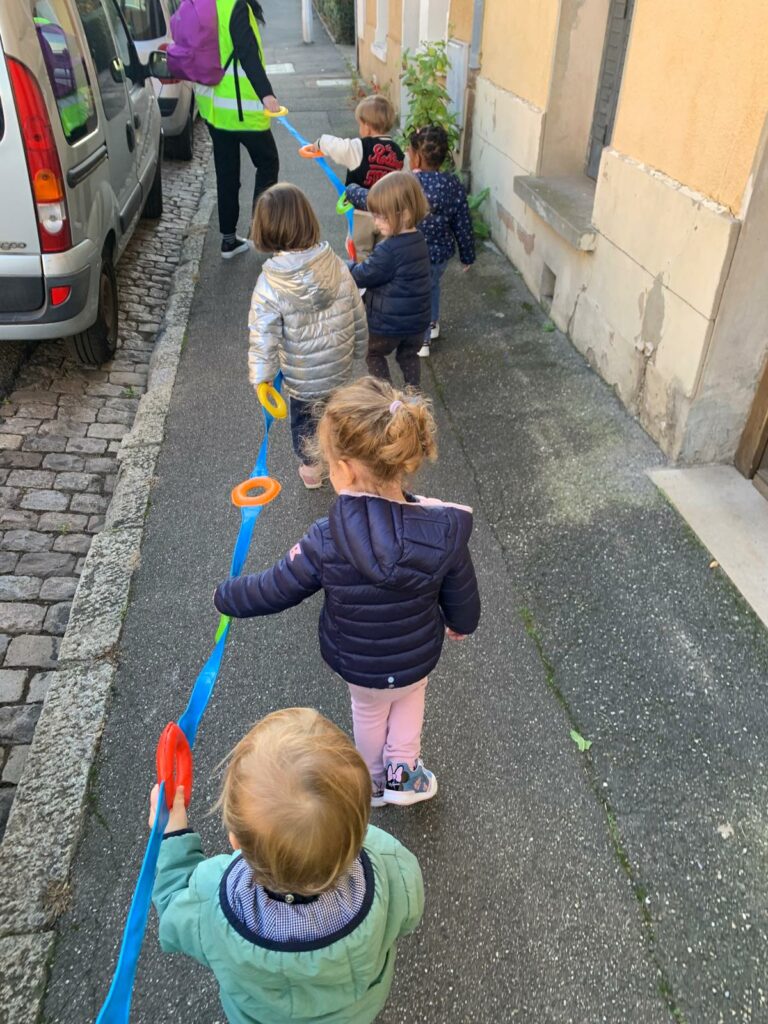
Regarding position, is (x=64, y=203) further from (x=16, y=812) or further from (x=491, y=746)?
(x=491, y=746)

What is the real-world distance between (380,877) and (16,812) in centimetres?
152

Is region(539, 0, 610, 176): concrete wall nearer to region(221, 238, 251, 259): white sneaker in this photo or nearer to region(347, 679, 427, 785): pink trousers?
region(221, 238, 251, 259): white sneaker

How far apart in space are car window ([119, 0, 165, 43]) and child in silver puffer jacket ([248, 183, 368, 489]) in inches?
256

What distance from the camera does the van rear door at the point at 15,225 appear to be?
3.67 metres

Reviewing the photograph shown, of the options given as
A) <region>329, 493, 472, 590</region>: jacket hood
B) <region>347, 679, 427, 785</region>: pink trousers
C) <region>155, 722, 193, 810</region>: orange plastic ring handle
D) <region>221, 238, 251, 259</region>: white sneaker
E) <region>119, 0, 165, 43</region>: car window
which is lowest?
<region>221, 238, 251, 259</region>: white sneaker

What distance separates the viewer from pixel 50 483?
3.94 metres

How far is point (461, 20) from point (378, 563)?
691 cm

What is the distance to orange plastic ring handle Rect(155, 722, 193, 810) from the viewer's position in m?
1.56

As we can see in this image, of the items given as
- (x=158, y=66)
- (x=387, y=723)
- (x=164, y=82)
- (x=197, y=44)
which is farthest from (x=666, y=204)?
(x=164, y=82)

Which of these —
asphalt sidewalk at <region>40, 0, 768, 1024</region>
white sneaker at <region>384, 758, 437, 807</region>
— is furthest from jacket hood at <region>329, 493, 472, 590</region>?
asphalt sidewalk at <region>40, 0, 768, 1024</region>

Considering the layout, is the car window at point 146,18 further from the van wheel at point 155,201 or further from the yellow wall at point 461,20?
the yellow wall at point 461,20

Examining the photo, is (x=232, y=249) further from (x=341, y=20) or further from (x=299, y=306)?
(x=341, y=20)

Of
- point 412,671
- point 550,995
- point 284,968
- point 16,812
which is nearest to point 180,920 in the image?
point 284,968

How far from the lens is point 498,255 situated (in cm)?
628
